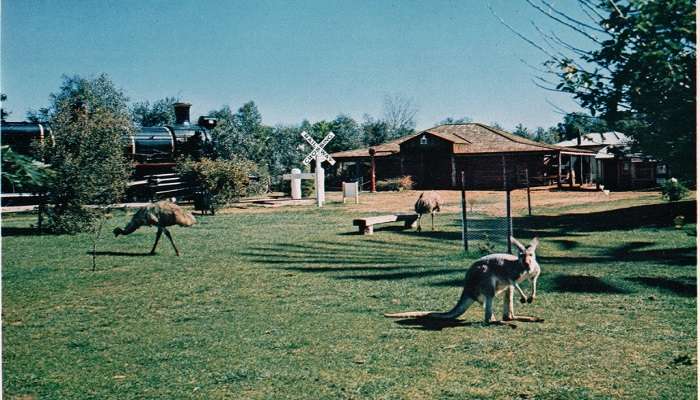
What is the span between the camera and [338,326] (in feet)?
21.4

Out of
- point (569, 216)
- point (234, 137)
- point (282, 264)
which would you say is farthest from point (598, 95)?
point (234, 137)

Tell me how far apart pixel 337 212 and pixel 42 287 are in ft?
40.9

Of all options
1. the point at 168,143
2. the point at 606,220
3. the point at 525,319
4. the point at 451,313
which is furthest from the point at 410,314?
the point at 168,143

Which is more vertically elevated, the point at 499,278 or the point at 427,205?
the point at 427,205

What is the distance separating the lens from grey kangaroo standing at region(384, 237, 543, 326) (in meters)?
5.69

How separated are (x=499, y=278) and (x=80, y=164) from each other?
12.3m

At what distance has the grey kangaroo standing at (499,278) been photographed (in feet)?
18.7

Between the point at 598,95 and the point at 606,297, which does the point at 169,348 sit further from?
the point at 606,297

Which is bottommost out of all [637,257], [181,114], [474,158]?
[637,257]

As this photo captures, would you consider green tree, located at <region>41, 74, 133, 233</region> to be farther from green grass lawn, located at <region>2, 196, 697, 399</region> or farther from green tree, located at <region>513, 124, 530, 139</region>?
green tree, located at <region>513, 124, 530, 139</region>

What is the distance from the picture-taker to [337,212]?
2086 cm

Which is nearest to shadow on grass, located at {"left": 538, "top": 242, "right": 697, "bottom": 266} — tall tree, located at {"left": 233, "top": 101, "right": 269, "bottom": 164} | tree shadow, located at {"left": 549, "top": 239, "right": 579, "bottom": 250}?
tree shadow, located at {"left": 549, "top": 239, "right": 579, "bottom": 250}

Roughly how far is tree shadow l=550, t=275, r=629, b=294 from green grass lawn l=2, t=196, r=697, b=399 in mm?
26

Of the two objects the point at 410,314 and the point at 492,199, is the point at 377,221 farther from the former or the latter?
the point at 410,314
